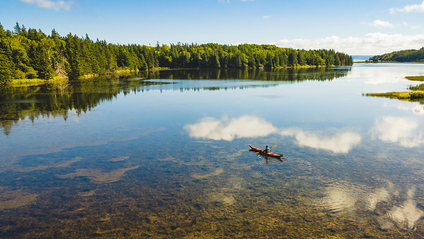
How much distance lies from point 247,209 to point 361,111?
32.4m

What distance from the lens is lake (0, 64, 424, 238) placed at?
12.4 metres

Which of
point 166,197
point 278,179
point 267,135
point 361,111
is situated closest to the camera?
point 166,197

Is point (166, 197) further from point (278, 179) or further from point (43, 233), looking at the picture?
point (278, 179)

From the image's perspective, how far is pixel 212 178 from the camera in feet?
55.6

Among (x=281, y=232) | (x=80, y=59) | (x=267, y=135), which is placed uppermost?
(x=80, y=59)

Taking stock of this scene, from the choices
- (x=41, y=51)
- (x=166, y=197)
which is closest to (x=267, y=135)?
(x=166, y=197)

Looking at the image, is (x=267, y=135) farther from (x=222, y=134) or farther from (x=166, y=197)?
(x=166, y=197)

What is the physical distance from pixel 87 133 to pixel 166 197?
17.5 meters

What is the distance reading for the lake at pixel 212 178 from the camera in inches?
487

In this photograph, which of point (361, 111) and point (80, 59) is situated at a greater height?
point (80, 59)

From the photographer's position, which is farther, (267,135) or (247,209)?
(267,135)

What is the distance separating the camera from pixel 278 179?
55.0 feet

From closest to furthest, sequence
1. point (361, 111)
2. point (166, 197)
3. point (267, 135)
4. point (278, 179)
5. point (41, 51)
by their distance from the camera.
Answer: point (166, 197), point (278, 179), point (267, 135), point (361, 111), point (41, 51)

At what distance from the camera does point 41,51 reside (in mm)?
86562
